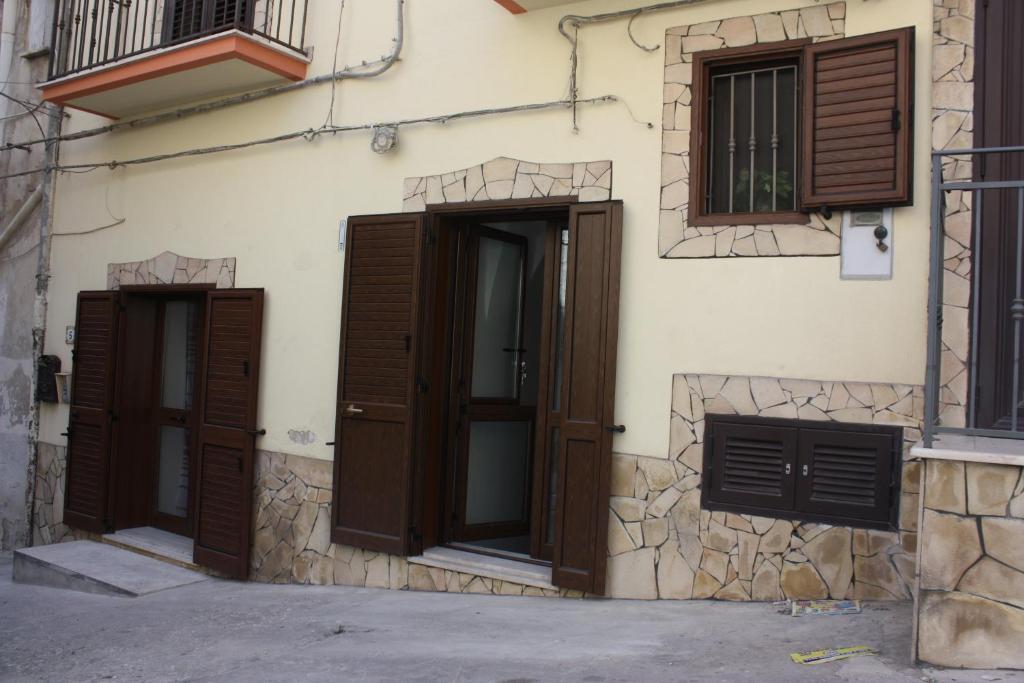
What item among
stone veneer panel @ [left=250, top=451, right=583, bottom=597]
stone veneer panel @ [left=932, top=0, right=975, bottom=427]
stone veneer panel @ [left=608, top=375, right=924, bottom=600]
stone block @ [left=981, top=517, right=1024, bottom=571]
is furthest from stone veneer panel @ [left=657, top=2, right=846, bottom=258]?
stone veneer panel @ [left=250, top=451, right=583, bottom=597]

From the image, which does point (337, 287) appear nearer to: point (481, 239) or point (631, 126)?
point (481, 239)

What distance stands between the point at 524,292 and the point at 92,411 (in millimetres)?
4401

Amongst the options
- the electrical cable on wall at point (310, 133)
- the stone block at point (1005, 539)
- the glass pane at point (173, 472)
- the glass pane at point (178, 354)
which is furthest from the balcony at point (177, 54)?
the stone block at point (1005, 539)

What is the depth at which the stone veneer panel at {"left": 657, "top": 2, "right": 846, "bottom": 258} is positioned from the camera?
486 cm

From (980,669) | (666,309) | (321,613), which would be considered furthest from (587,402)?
(980,669)

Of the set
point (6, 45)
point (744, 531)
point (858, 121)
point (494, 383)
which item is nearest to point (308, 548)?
point (494, 383)

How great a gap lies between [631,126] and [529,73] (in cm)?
88

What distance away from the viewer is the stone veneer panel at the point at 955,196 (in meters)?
A: 4.49

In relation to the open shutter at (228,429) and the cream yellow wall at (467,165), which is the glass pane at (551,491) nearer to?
the cream yellow wall at (467,165)

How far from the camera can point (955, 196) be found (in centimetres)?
452

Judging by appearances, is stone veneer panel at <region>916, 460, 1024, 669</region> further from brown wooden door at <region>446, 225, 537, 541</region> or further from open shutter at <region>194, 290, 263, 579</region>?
open shutter at <region>194, 290, 263, 579</region>

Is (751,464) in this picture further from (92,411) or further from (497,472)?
(92,411)

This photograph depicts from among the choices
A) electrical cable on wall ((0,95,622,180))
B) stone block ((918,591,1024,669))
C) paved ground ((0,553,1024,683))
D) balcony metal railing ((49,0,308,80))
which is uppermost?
balcony metal railing ((49,0,308,80))

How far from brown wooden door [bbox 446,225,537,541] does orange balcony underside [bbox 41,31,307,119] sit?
7.16ft
